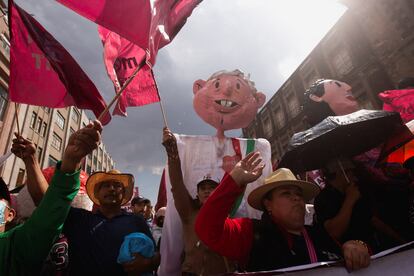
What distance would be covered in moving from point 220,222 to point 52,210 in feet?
3.02

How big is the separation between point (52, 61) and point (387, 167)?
10.1 ft

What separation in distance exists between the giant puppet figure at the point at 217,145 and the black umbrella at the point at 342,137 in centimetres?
59

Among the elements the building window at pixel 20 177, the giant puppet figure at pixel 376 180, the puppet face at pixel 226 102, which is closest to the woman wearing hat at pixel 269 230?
the giant puppet figure at pixel 376 180

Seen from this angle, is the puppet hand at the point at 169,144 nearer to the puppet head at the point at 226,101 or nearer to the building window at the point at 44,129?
the puppet head at the point at 226,101

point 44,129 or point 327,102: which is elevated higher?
point 44,129

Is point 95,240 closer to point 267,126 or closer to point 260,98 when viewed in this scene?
point 260,98

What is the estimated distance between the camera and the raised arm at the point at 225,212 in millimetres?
1400

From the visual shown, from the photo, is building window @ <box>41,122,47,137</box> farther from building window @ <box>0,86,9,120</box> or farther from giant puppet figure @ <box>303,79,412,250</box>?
giant puppet figure @ <box>303,79,412,250</box>

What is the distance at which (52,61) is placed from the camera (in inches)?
85.6

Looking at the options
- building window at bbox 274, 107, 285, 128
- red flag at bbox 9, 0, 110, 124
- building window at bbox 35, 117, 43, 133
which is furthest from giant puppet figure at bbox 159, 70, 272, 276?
building window at bbox 35, 117, 43, 133

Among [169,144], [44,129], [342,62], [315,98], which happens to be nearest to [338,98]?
[315,98]

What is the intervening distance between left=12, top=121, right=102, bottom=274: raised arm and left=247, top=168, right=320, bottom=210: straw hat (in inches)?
46.9

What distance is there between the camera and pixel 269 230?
1.67 meters

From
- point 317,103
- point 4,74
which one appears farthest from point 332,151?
point 4,74
